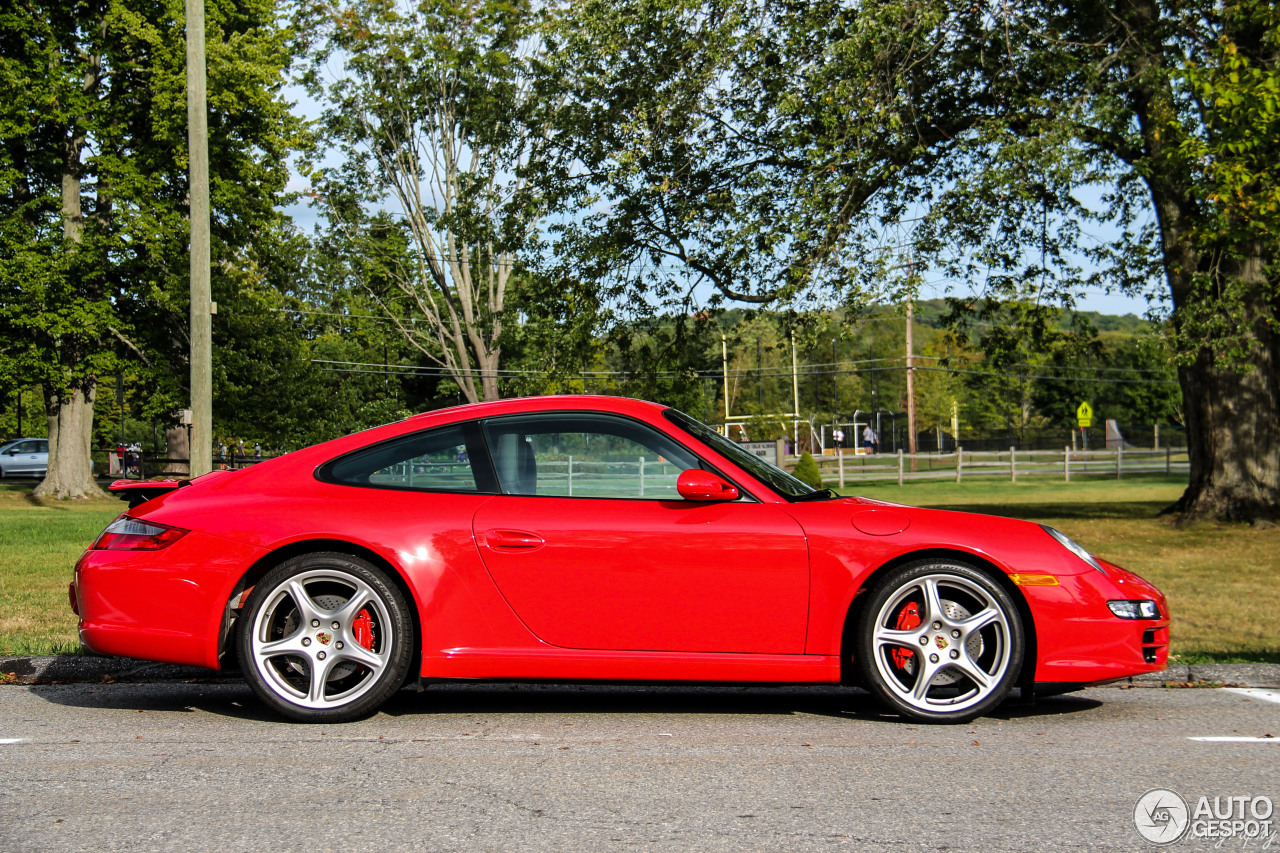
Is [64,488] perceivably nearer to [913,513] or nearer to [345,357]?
[913,513]

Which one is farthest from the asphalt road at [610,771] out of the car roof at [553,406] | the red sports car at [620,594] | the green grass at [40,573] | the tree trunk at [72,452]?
the tree trunk at [72,452]

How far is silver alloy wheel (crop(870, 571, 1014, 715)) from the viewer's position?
4551 millimetres

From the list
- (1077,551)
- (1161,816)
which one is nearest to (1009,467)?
(1077,551)

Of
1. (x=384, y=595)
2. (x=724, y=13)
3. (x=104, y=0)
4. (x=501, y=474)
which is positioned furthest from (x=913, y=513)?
(x=104, y=0)

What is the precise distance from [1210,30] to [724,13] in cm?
727

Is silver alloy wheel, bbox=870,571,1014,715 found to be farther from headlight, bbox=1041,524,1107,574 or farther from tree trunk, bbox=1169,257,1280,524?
tree trunk, bbox=1169,257,1280,524

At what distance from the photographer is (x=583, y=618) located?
457 cm

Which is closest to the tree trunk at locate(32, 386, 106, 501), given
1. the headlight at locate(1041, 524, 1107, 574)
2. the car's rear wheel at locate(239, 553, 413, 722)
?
the car's rear wheel at locate(239, 553, 413, 722)

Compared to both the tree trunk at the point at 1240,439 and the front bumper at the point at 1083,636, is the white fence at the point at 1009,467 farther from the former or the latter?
the front bumper at the point at 1083,636

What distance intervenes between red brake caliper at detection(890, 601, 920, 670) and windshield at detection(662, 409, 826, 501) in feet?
2.15

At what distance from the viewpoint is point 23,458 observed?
44.2 m

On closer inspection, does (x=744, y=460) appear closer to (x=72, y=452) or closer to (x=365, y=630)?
(x=365, y=630)

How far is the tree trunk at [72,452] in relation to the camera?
2736 centimetres

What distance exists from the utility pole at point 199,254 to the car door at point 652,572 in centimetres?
637
